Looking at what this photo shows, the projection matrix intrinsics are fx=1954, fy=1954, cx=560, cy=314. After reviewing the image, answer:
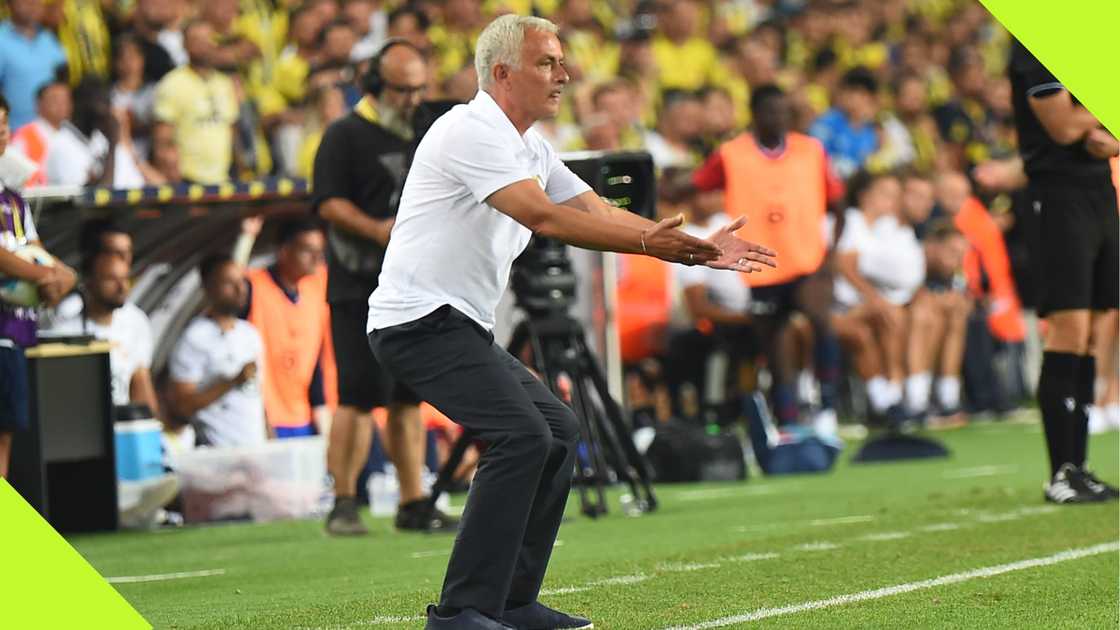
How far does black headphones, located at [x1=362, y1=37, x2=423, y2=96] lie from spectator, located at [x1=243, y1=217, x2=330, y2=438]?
2995 mm

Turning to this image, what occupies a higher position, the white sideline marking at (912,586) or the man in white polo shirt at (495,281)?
the man in white polo shirt at (495,281)

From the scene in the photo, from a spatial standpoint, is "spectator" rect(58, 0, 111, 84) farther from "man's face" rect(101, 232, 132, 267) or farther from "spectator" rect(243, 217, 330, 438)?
"man's face" rect(101, 232, 132, 267)

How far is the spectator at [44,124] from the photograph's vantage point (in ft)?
41.4

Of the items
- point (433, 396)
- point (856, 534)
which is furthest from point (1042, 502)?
point (433, 396)

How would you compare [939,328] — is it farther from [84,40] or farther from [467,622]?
[467,622]

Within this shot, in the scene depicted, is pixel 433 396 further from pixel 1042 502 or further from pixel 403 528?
pixel 1042 502

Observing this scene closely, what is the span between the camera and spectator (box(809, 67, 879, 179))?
18781mm

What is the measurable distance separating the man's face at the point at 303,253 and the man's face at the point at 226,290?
0.49 m

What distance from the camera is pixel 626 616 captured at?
19.6 feet

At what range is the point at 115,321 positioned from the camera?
1109 centimetres

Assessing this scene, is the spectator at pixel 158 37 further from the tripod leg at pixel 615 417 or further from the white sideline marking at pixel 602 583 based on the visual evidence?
the white sideline marking at pixel 602 583

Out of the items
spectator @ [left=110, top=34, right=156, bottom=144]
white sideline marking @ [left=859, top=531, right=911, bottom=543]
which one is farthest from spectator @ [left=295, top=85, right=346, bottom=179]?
white sideline marking @ [left=859, top=531, right=911, bottom=543]

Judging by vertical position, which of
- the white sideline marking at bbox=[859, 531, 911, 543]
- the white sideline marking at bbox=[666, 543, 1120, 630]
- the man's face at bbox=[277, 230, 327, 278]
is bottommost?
the white sideline marking at bbox=[859, 531, 911, 543]

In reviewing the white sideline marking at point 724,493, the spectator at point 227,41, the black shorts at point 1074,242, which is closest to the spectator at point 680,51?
the spectator at point 227,41
